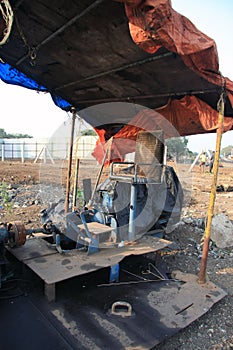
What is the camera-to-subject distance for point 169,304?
2.64 meters

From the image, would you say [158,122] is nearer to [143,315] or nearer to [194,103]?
[194,103]

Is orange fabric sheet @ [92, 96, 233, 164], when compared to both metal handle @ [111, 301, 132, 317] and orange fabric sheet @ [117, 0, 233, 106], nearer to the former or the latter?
orange fabric sheet @ [117, 0, 233, 106]

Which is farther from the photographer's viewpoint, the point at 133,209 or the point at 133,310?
the point at 133,209

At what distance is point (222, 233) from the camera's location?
4.75 metres

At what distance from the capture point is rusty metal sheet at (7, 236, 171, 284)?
2.54 metres

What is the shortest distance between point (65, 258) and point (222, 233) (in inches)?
127

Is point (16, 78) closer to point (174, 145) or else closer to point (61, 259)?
point (61, 259)

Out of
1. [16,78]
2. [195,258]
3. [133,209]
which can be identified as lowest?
[195,258]

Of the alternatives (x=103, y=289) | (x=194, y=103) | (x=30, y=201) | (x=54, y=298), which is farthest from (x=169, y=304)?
(x=30, y=201)

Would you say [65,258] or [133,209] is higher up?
[133,209]

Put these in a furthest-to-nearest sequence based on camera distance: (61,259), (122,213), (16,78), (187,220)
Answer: (187,220)
(16,78)
(122,213)
(61,259)

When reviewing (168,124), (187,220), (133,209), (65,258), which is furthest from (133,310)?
(187,220)

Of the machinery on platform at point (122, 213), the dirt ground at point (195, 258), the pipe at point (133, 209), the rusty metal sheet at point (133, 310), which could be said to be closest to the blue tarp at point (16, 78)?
the machinery on platform at point (122, 213)

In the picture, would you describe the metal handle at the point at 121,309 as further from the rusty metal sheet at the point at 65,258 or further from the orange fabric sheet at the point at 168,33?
the orange fabric sheet at the point at 168,33
